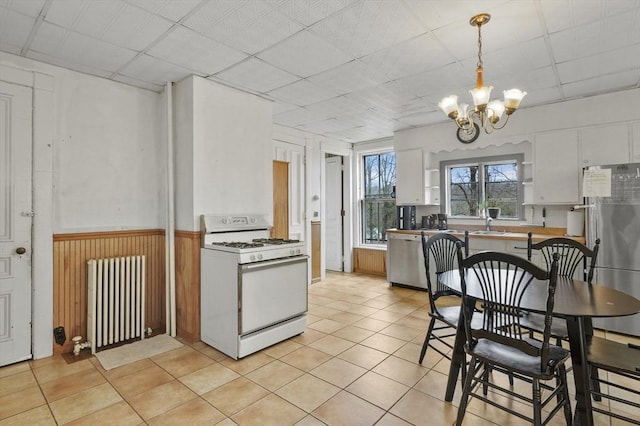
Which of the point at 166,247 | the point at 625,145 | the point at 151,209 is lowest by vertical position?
the point at 166,247

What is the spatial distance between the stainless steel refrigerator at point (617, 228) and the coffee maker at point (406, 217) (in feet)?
7.46

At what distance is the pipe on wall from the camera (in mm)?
3434

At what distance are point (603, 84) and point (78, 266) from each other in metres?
5.57

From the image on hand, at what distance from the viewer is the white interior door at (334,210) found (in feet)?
21.6

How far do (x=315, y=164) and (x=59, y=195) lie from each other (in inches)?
144

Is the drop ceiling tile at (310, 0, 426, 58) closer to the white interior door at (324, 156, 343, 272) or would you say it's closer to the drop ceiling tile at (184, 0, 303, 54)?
the drop ceiling tile at (184, 0, 303, 54)

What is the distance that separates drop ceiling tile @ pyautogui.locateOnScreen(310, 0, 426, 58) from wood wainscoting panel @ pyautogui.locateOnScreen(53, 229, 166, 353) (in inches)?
106

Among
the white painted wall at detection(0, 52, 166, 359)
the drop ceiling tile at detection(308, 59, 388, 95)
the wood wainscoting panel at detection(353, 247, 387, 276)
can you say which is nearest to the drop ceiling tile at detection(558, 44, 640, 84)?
the drop ceiling tile at detection(308, 59, 388, 95)

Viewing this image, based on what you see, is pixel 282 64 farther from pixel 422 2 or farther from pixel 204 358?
pixel 204 358

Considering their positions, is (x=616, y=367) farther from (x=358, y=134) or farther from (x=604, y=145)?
(x=358, y=134)

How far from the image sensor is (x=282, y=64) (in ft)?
9.95

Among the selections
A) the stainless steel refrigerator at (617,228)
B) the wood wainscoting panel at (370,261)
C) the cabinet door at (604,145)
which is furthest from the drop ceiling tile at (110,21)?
the wood wainscoting panel at (370,261)

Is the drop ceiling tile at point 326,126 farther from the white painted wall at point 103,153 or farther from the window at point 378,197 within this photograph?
the white painted wall at point 103,153

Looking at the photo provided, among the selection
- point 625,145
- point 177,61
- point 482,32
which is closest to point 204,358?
point 177,61
